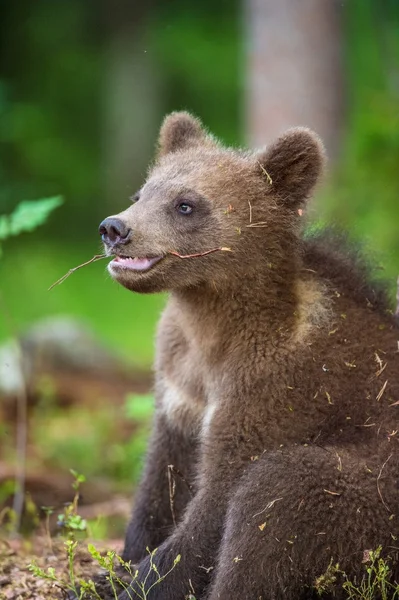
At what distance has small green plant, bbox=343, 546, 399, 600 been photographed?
193 inches

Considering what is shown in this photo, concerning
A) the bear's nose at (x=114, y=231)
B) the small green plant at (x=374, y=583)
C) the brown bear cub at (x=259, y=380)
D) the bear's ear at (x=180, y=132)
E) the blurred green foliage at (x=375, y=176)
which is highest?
the bear's ear at (x=180, y=132)

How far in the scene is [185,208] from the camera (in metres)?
5.70

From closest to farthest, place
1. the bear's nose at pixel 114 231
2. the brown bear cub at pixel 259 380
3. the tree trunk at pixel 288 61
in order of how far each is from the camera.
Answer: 1. the brown bear cub at pixel 259 380
2. the bear's nose at pixel 114 231
3. the tree trunk at pixel 288 61

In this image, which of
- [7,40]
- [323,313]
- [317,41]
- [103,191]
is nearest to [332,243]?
[323,313]

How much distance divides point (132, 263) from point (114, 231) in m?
0.20

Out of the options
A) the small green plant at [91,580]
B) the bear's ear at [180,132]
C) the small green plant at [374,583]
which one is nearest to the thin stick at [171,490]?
the small green plant at [91,580]

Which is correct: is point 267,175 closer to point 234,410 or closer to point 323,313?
point 323,313

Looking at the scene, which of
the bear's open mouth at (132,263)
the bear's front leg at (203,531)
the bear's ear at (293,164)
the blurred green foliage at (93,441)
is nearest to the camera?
the bear's front leg at (203,531)

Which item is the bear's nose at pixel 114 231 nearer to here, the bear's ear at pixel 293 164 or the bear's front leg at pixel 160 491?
the bear's ear at pixel 293 164

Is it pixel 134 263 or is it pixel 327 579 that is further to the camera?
pixel 134 263

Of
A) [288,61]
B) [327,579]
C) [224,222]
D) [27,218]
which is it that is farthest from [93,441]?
[288,61]

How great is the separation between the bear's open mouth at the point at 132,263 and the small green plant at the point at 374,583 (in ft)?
5.99

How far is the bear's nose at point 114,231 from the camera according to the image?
541 cm

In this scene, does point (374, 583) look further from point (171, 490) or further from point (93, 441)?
point (93, 441)
